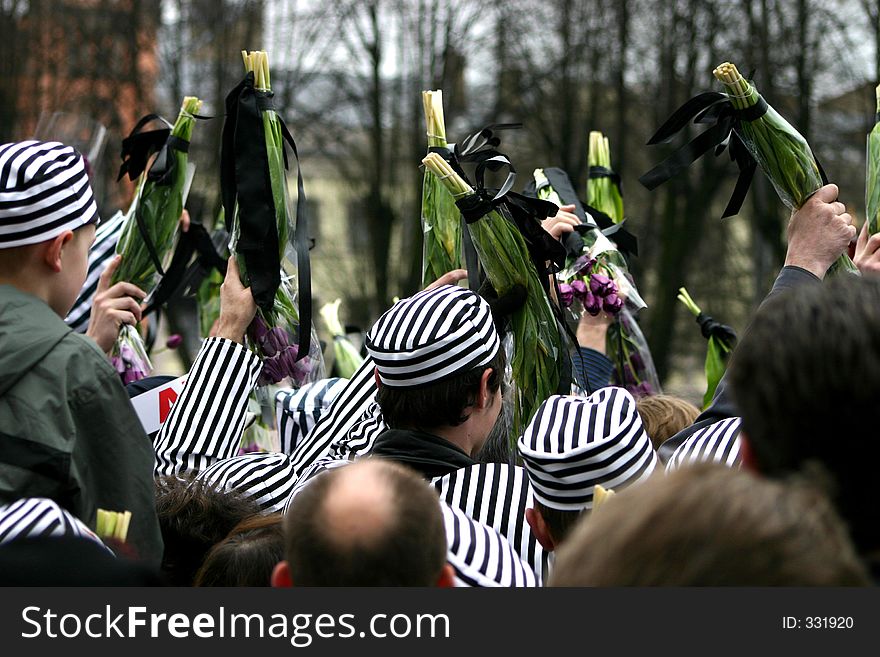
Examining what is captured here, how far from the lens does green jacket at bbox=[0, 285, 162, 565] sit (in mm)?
2182

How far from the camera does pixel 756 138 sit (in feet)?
10.7

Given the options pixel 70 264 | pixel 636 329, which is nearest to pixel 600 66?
pixel 636 329

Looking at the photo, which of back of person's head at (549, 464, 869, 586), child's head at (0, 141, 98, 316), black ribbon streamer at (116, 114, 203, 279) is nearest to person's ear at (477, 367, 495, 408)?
child's head at (0, 141, 98, 316)

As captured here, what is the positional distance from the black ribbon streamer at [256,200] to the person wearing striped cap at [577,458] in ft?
4.19

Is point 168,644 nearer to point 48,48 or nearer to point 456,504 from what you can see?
point 456,504

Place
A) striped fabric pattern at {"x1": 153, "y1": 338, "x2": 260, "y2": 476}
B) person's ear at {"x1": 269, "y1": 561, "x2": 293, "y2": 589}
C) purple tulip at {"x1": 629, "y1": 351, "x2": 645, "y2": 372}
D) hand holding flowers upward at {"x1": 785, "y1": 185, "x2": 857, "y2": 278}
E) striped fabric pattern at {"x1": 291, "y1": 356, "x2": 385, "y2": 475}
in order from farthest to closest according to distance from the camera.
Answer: purple tulip at {"x1": 629, "y1": 351, "x2": 645, "y2": 372}
striped fabric pattern at {"x1": 291, "y1": 356, "x2": 385, "y2": 475}
striped fabric pattern at {"x1": 153, "y1": 338, "x2": 260, "y2": 476}
hand holding flowers upward at {"x1": 785, "y1": 185, "x2": 857, "y2": 278}
person's ear at {"x1": 269, "y1": 561, "x2": 293, "y2": 589}

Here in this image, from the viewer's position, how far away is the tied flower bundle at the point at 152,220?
4.36 meters

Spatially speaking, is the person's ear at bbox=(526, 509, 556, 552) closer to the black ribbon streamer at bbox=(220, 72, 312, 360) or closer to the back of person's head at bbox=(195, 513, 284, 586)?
the back of person's head at bbox=(195, 513, 284, 586)

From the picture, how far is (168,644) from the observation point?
1707 millimetres

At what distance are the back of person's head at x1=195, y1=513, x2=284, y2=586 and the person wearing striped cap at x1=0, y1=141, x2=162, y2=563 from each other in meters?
0.20

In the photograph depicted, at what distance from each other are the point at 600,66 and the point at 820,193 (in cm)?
1658

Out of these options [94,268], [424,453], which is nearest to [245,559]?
[424,453]

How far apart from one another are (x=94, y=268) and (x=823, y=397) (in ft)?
13.1

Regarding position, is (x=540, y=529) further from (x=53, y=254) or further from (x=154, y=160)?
(x=154, y=160)
